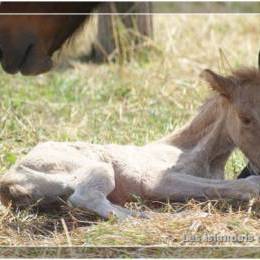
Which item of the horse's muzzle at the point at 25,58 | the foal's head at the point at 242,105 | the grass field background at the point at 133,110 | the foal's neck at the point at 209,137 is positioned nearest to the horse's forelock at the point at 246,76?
the foal's head at the point at 242,105

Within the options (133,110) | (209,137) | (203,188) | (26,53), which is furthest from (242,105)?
(133,110)

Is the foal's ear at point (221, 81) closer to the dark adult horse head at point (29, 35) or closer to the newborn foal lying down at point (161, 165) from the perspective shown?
the newborn foal lying down at point (161, 165)

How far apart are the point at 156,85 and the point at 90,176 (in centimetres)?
338

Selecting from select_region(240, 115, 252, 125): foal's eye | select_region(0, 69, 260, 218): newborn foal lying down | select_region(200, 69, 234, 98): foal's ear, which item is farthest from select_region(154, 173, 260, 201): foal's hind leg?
select_region(200, 69, 234, 98): foal's ear

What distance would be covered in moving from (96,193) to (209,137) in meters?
0.89

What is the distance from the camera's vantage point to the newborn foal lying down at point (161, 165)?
5109 millimetres

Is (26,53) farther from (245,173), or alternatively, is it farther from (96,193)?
(245,173)

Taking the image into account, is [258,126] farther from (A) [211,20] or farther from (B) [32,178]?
(A) [211,20]

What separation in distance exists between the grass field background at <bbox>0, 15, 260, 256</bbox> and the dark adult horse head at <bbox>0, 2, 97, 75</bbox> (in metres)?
0.74

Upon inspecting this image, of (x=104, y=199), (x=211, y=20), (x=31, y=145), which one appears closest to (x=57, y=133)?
(x=31, y=145)

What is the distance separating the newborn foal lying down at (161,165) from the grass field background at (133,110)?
9 cm

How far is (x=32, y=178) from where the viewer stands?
16.8 feet

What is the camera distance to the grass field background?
4.91 meters

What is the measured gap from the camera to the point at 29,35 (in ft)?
18.3
